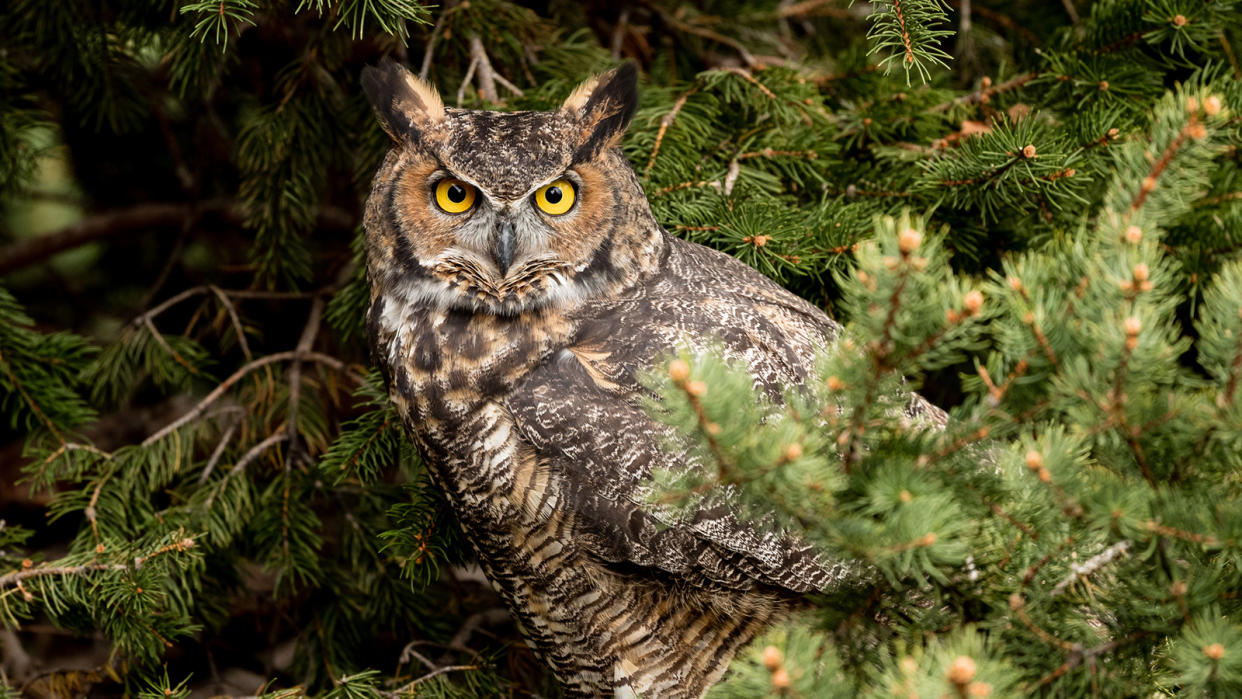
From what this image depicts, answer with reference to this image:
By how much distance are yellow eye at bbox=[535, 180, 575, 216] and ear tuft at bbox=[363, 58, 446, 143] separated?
30cm

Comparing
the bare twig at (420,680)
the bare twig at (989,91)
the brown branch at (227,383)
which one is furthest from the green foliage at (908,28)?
the brown branch at (227,383)

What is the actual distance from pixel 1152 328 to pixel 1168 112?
0.32 metres

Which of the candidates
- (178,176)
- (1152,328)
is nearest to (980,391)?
(1152,328)

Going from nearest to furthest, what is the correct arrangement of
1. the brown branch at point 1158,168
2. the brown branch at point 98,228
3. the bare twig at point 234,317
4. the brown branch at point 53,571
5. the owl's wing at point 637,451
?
1. the brown branch at point 1158,168
2. the owl's wing at point 637,451
3. the brown branch at point 53,571
4. the bare twig at point 234,317
5. the brown branch at point 98,228

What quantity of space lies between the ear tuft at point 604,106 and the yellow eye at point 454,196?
0.25 metres

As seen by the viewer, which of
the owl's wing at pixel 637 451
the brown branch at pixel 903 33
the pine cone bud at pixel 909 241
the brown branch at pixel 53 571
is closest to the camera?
the pine cone bud at pixel 909 241

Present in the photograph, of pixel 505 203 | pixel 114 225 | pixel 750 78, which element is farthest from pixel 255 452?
pixel 750 78

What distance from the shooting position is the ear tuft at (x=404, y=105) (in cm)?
214

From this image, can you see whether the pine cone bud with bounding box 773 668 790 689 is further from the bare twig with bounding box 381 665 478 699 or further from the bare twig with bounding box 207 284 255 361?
the bare twig with bounding box 207 284 255 361

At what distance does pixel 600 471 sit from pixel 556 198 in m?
0.61

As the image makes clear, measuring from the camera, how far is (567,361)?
2.01 m

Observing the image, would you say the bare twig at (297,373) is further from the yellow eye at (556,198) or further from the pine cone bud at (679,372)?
the pine cone bud at (679,372)

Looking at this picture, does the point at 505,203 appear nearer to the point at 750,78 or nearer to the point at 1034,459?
the point at 750,78

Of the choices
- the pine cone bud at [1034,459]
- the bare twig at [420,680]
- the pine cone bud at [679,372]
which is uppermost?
the pine cone bud at [679,372]
